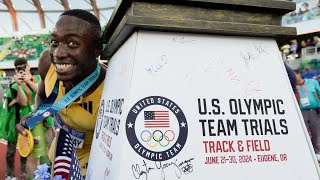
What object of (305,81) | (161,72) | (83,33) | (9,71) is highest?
(9,71)

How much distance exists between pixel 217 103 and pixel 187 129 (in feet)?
0.36

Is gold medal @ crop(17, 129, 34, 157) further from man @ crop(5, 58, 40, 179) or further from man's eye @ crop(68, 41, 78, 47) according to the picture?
man @ crop(5, 58, 40, 179)

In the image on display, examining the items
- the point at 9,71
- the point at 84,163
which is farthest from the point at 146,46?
the point at 9,71

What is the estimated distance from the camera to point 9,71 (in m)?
16.0

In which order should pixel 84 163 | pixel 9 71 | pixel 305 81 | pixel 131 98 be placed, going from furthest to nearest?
pixel 9 71, pixel 305 81, pixel 84 163, pixel 131 98

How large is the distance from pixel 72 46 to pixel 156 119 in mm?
641

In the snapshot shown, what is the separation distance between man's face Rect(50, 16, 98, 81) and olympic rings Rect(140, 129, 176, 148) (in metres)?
0.64

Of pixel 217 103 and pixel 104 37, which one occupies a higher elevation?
pixel 104 37

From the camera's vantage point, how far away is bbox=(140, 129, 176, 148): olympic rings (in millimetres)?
814

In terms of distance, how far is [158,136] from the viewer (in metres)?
0.83

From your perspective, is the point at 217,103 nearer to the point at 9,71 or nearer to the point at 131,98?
the point at 131,98
